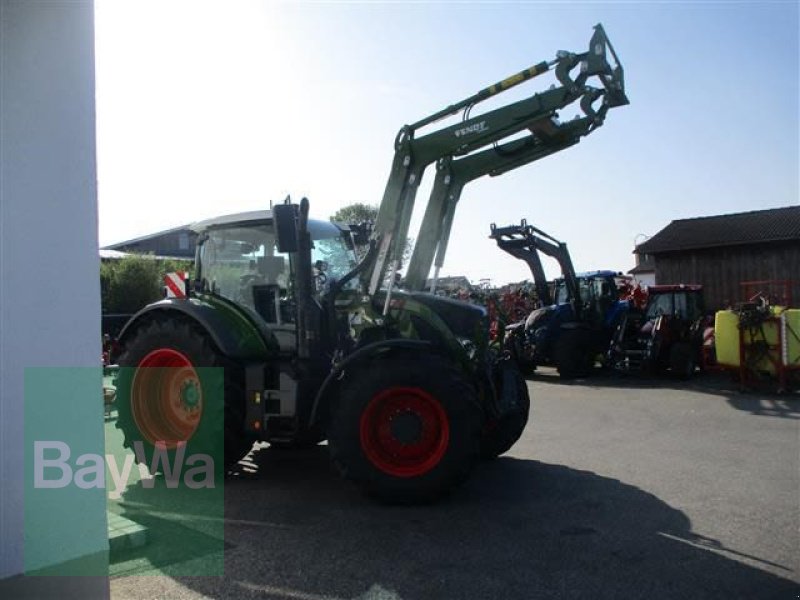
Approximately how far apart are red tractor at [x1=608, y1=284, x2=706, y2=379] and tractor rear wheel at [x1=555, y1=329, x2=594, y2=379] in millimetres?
528

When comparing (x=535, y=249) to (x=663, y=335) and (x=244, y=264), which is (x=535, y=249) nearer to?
(x=663, y=335)

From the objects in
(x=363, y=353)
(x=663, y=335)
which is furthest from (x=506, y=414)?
(x=663, y=335)

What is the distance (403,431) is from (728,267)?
2588 cm

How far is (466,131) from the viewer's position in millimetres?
6012

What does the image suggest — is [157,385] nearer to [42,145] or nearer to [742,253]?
[42,145]

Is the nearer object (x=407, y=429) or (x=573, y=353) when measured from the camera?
(x=407, y=429)

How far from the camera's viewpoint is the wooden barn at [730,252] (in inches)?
1033

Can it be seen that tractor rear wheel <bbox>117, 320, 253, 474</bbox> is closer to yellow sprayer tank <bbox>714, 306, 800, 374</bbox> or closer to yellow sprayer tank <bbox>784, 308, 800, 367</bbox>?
yellow sprayer tank <bbox>714, 306, 800, 374</bbox>

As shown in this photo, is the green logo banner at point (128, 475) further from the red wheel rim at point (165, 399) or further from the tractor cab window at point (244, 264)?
the tractor cab window at point (244, 264)

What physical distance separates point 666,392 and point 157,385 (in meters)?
9.00

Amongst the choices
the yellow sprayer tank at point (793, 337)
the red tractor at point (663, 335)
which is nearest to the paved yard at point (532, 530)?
the yellow sprayer tank at point (793, 337)

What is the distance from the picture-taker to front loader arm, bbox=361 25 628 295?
19.4 feet

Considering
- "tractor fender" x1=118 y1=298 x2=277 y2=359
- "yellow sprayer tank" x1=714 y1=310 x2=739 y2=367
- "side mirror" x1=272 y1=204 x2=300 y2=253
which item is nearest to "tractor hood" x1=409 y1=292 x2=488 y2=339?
"side mirror" x1=272 y1=204 x2=300 y2=253

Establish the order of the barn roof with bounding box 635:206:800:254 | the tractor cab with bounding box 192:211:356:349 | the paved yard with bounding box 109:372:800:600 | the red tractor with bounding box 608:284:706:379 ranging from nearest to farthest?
the paved yard with bounding box 109:372:800:600 → the tractor cab with bounding box 192:211:356:349 → the red tractor with bounding box 608:284:706:379 → the barn roof with bounding box 635:206:800:254
